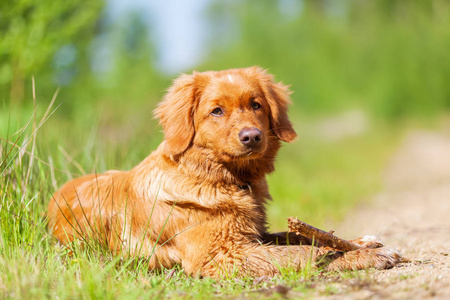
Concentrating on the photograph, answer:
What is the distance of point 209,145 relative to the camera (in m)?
4.29

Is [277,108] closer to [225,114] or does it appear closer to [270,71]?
[225,114]

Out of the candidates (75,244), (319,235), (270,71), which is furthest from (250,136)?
(270,71)

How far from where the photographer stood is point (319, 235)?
398 cm

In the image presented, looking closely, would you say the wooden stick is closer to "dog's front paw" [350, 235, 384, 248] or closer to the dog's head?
"dog's front paw" [350, 235, 384, 248]

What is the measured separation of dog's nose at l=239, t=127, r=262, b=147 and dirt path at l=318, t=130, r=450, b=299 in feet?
4.16

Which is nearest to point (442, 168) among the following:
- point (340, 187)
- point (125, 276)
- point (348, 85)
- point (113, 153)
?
point (340, 187)

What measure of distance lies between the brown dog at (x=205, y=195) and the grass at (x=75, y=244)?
0.59ft

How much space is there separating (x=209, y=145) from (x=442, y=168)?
35.1 feet

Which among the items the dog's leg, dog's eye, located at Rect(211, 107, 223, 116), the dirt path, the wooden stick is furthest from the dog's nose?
the dirt path

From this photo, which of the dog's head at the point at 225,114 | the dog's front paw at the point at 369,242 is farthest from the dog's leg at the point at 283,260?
the dog's head at the point at 225,114

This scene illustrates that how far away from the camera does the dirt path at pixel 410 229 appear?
3.16 metres

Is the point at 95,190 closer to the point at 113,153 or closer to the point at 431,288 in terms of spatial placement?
the point at 113,153

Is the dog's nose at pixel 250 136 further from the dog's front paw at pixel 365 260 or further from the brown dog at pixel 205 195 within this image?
the dog's front paw at pixel 365 260

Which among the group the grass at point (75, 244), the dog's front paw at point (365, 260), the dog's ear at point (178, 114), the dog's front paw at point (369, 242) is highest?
the dog's ear at point (178, 114)
